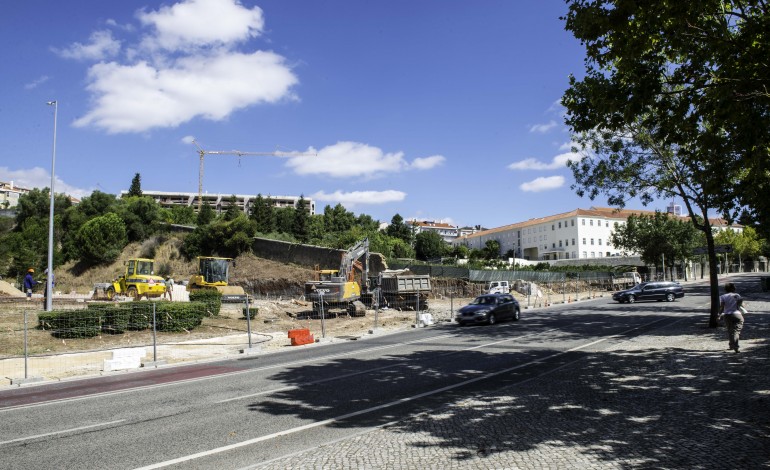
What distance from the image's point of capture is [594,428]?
655 centimetres

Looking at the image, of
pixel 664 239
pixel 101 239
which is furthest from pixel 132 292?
pixel 664 239

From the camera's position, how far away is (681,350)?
42.7 ft

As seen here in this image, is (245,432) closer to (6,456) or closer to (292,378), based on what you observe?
(6,456)

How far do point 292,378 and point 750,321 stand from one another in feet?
59.0

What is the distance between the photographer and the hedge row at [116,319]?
1752cm

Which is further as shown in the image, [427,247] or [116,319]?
[427,247]

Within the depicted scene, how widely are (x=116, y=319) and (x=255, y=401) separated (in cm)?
1209

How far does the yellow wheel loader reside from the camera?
1159 inches

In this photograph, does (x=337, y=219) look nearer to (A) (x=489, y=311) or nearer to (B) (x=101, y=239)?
(B) (x=101, y=239)

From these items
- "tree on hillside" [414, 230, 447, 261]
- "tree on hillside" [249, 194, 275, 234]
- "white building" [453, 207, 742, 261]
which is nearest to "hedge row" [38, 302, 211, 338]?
"tree on hillside" [249, 194, 275, 234]

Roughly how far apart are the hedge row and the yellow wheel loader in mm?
10674

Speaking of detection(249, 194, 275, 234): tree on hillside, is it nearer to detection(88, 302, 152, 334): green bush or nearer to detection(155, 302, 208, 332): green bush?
detection(155, 302, 208, 332): green bush

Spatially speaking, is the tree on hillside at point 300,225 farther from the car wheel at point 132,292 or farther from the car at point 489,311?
the car at point 489,311

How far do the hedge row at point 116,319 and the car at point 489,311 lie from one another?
11.6 metres
